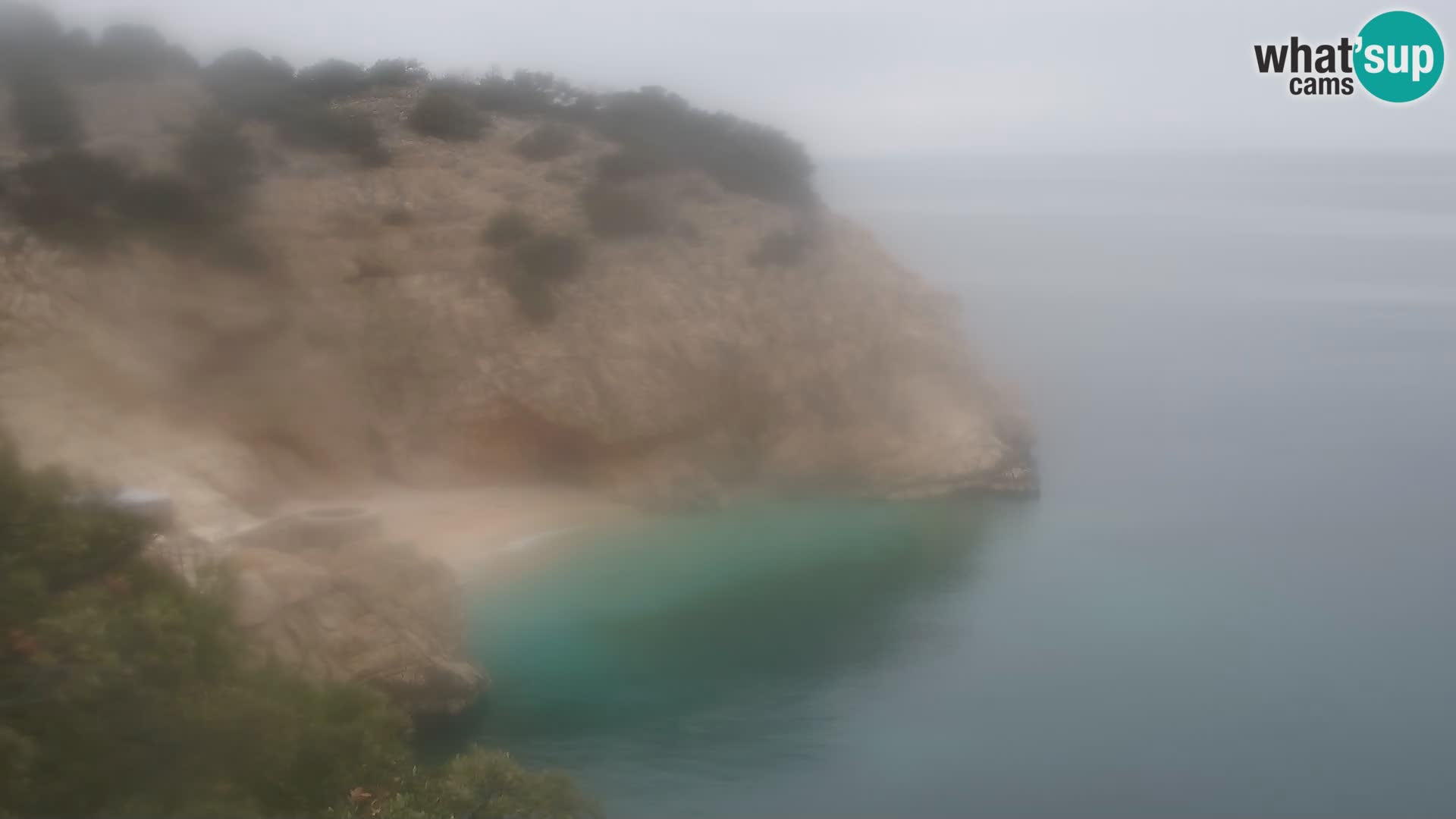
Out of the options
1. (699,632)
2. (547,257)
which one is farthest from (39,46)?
(699,632)

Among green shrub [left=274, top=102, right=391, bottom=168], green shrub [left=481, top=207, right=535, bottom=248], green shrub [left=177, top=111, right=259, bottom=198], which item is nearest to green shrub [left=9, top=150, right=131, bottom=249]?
green shrub [left=177, top=111, right=259, bottom=198]

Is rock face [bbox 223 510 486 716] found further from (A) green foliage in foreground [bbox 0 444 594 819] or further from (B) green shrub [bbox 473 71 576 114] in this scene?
(B) green shrub [bbox 473 71 576 114]

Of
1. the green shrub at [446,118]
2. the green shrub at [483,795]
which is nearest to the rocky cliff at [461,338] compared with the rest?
the green shrub at [446,118]

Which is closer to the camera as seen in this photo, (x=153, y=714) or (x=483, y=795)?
(x=153, y=714)

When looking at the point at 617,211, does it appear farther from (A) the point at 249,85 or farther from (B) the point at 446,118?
(A) the point at 249,85

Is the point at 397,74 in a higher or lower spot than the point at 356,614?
higher

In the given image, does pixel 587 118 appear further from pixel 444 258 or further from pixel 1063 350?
pixel 1063 350
